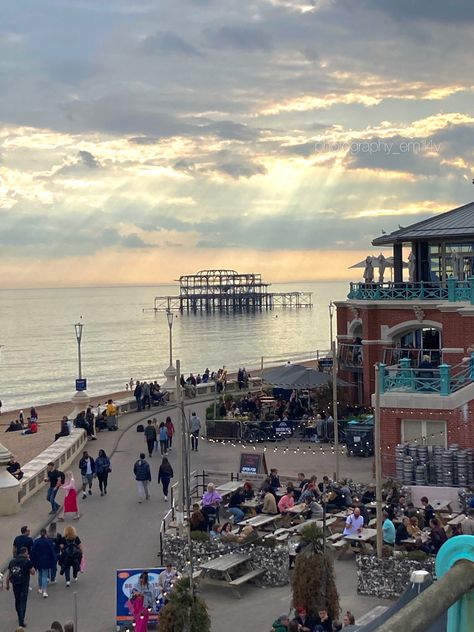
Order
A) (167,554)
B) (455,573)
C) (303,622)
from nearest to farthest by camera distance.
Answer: (455,573) → (303,622) → (167,554)

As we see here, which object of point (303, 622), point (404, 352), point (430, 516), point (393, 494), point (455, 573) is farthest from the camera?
point (404, 352)

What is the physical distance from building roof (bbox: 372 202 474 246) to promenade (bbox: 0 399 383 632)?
395 inches

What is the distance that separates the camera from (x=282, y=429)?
32906 mm

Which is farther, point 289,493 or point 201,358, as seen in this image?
point 201,358

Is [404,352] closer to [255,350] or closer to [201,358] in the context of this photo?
[201,358]

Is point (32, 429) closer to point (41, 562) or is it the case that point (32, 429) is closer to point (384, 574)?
point (41, 562)

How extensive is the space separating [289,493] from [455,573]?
18.4 metres

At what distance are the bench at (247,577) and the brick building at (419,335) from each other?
8.66 m

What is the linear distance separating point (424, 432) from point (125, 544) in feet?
29.9

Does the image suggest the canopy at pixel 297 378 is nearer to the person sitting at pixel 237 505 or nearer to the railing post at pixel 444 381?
the railing post at pixel 444 381

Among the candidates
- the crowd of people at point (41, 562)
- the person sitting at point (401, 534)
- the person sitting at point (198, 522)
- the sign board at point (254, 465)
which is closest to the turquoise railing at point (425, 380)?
the sign board at point (254, 465)

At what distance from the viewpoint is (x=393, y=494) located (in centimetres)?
2069

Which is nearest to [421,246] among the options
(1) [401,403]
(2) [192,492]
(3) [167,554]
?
(1) [401,403]

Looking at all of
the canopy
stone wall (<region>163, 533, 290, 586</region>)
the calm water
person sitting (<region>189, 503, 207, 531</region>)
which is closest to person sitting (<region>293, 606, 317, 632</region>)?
→ stone wall (<region>163, 533, 290, 586</region>)
